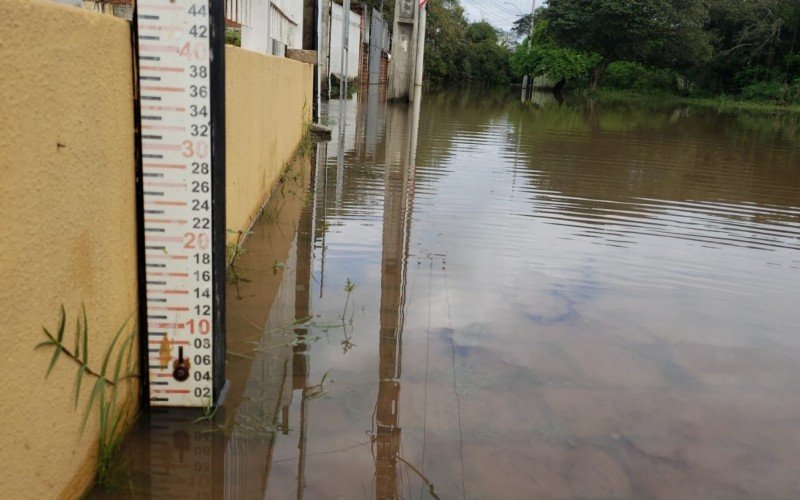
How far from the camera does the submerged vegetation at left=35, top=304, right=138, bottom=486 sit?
207 cm

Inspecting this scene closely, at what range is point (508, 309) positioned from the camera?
4242 millimetres

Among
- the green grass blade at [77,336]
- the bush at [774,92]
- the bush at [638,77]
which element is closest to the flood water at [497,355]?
the green grass blade at [77,336]

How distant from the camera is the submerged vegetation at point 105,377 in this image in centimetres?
207

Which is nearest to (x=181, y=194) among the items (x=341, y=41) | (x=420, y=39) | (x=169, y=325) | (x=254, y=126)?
(x=169, y=325)

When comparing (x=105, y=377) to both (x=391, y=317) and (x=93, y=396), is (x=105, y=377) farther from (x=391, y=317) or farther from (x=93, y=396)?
(x=391, y=317)

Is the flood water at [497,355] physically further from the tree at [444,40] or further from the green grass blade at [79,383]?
the tree at [444,40]

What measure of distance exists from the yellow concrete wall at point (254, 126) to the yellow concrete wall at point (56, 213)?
180 centimetres

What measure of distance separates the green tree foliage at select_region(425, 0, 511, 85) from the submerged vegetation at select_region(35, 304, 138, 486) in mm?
43938

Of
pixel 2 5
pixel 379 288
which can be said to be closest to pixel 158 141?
pixel 2 5

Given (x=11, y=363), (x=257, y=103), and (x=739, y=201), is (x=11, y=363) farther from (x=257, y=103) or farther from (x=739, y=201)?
(x=739, y=201)

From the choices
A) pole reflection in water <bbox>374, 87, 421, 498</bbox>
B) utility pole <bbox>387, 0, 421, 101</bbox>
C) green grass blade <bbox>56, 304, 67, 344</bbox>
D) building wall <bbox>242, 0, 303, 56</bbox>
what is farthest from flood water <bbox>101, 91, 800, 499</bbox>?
utility pole <bbox>387, 0, 421, 101</bbox>

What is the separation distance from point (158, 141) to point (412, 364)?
59.0 inches

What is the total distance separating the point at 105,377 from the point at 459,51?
2233 inches

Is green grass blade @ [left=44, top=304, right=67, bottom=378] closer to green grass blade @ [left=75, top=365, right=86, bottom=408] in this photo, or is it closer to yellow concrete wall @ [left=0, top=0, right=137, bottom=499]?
yellow concrete wall @ [left=0, top=0, right=137, bottom=499]
